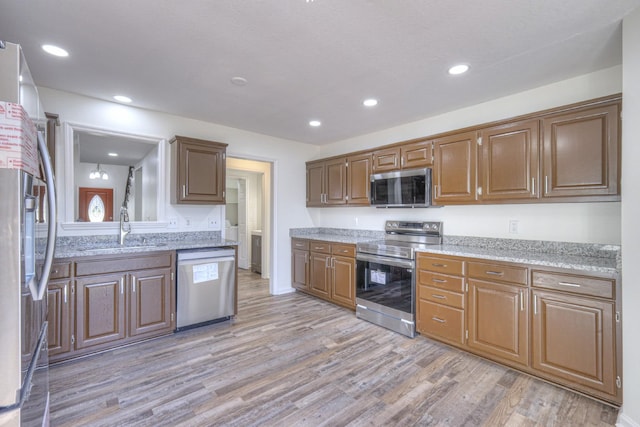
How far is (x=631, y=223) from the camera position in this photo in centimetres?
171

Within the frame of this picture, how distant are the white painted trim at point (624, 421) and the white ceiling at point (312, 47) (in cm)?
239

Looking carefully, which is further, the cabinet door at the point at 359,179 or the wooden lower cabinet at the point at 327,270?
the cabinet door at the point at 359,179

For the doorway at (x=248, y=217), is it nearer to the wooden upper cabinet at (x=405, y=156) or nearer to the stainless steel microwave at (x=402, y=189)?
the stainless steel microwave at (x=402, y=189)

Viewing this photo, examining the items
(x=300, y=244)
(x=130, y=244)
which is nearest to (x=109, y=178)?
(x=130, y=244)

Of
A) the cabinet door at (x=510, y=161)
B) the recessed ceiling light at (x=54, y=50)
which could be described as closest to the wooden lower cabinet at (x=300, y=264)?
the cabinet door at (x=510, y=161)

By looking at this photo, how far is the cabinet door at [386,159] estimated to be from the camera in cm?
359

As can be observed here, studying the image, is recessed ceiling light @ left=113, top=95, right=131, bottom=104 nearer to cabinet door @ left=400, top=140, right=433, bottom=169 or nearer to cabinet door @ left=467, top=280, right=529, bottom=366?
cabinet door @ left=400, top=140, right=433, bottom=169

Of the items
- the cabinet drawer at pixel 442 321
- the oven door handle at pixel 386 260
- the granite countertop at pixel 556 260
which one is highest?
the granite countertop at pixel 556 260

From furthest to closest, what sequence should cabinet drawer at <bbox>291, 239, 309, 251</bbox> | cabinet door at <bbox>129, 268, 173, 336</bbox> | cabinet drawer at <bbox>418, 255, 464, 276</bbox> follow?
cabinet drawer at <bbox>291, 239, 309, 251</bbox>
cabinet door at <bbox>129, 268, 173, 336</bbox>
cabinet drawer at <bbox>418, 255, 464, 276</bbox>

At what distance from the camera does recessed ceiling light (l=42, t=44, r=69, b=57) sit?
2086mm

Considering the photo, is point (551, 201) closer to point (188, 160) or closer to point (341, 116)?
point (341, 116)

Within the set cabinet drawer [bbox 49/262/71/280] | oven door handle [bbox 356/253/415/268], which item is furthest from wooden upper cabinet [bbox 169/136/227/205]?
oven door handle [bbox 356/253/415/268]

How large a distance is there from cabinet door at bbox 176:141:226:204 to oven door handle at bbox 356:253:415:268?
188 centimetres

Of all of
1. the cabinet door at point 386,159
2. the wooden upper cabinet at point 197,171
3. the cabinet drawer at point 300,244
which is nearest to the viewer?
the wooden upper cabinet at point 197,171
